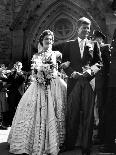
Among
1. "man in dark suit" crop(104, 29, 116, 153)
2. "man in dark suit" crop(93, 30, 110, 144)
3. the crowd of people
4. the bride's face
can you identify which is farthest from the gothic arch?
"man in dark suit" crop(104, 29, 116, 153)

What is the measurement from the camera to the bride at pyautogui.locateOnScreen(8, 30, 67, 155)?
5.45 metres

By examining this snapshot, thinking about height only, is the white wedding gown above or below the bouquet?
below

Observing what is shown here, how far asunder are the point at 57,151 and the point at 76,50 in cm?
169

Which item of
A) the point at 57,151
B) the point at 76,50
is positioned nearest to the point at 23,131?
the point at 57,151

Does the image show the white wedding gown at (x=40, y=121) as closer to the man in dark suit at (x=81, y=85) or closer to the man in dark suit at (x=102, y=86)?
the man in dark suit at (x=81, y=85)

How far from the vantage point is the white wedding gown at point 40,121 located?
543cm

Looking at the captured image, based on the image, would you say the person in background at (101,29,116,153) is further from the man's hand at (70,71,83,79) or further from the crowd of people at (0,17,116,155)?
the man's hand at (70,71,83,79)

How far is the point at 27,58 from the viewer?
1608cm

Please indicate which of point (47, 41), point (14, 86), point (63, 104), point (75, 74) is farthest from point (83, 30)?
point (14, 86)

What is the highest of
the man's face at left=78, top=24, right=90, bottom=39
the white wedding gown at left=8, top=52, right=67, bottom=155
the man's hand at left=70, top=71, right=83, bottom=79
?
the man's face at left=78, top=24, right=90, bottom=39

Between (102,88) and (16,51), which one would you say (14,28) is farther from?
(102,88)

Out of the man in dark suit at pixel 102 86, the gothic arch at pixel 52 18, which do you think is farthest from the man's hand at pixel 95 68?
the gothic arch at pixel 52 18

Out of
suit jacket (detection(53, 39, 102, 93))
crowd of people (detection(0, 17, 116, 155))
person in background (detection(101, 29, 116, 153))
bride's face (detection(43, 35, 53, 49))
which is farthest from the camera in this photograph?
bride's face (detection(43, 35, 53, 49))

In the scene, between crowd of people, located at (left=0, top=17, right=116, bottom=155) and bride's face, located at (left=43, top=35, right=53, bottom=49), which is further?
bride's face, located at (left=43, top=35, right=53, bottom=49)
